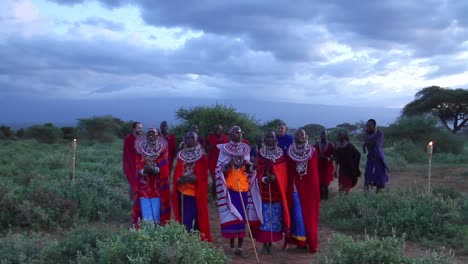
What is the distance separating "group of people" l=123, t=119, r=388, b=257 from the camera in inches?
281

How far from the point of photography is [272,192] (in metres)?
7.20

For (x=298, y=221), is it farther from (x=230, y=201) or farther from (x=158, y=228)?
(x=158, y=228)

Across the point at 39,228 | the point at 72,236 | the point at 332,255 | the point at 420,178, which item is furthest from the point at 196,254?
the point at 420,178

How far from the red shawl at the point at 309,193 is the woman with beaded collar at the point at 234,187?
0.54m

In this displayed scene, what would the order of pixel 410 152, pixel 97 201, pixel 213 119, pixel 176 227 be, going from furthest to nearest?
pixel 410 152 < pixel 213 119 < pixel 97 201 < pixel 176 227

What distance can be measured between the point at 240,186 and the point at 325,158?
3.58 meters

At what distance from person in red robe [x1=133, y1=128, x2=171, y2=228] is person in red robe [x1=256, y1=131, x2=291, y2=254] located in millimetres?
1333

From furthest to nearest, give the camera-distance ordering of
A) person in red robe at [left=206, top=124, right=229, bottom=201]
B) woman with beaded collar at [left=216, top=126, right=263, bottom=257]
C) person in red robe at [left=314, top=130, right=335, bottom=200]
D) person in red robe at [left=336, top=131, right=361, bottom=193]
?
1. person in red robe at [left=336, top=131, right=361, bottom=193]
2. person in red robe at [left=206, top=124, right=229, bottom=201]
3. person in red robe at [left=314, top=130, right=335, bottom=200]
4. woman with beaded collar at [left=216, top=126, right=263, bottom=257]

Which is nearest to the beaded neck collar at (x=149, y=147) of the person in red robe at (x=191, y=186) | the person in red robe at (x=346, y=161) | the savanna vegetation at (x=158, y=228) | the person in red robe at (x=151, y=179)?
the person in red robe at (x=151, y=179)

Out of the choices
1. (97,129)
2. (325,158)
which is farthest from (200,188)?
(97,129)

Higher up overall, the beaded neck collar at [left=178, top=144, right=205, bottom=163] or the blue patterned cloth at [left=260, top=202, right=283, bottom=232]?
the beaded neck collar at [left=178, top=144, right=205, bottom=163]

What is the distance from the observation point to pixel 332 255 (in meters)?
4.94

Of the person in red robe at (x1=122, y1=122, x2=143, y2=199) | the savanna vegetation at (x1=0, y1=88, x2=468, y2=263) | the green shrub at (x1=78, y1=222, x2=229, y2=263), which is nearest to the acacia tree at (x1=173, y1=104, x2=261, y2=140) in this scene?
the savanna vegetation at (x1=0, y1=88, x2=468, y2=263)

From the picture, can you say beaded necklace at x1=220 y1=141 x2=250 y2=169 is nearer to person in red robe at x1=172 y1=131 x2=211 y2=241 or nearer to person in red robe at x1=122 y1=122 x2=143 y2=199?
person in red robe at x1=172 y1=131 x2=211 y2=241
